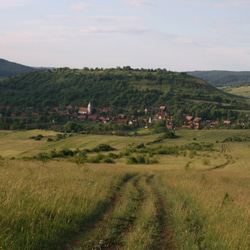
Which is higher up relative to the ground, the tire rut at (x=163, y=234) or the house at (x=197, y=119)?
the tire rut at (x=163, y=234)

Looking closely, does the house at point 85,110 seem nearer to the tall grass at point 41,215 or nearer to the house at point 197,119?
the house at point 197,119

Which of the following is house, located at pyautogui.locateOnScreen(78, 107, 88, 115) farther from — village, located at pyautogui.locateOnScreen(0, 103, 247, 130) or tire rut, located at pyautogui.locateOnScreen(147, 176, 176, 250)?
tire rut, located at pyautogui.locateOnScreen(147, 176, 176, 250)

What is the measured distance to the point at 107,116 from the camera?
6624 inches

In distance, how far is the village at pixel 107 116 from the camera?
467 ft

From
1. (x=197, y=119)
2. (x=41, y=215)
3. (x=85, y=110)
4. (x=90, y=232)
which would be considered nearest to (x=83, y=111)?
(x=85, y=110)

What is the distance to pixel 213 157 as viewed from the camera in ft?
158

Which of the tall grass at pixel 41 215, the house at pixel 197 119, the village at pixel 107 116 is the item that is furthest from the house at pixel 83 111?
the tall grass at pixel 41 215

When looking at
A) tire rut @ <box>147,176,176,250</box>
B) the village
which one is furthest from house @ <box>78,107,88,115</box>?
tire rut @ <box>147,176,176,250</box>

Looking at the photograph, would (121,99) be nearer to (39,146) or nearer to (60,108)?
(60,108)

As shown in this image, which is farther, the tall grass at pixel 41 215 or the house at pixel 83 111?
the house at pixel 83 111

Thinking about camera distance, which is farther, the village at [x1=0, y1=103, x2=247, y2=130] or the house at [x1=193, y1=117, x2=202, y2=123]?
the house at [x1=193, y1=117, x2=202, y2=123]

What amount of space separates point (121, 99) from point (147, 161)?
156705 millimetres

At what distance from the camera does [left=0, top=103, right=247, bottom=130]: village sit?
142 m

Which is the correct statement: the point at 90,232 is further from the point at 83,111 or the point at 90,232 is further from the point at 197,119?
the point at 83,111
